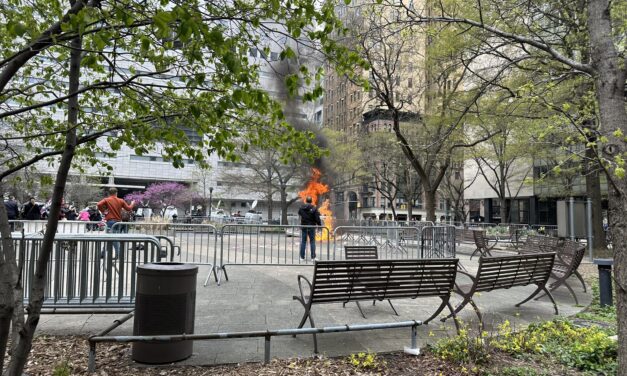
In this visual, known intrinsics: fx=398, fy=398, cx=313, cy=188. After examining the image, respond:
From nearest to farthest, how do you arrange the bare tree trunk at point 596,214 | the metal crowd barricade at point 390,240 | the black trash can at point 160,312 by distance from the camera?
the black trash can at point 160,312, the metal crowd barricade at point 390,240, the bare tree trunk at point 596,214

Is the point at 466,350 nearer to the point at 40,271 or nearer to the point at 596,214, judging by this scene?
the point at 40,271

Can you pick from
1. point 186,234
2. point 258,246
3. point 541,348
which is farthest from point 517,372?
point 186,234

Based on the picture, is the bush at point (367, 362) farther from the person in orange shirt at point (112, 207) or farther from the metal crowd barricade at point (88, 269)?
the person in orange shirt at point (112, 207)

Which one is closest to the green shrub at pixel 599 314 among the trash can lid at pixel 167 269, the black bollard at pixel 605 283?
the black bollard at pixel 605 283

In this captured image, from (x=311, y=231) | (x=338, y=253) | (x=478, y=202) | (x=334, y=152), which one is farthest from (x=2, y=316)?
(x=478, y=202)

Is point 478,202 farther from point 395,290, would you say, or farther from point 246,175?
point 395,290

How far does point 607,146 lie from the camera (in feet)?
11.2

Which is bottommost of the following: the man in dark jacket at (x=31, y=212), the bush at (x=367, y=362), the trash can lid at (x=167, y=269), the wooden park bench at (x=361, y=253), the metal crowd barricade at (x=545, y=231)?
the bush at (x=367, y=362)

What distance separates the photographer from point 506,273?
19.3 ft

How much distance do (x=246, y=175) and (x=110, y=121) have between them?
3578cm

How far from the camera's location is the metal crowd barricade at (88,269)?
17.0ft

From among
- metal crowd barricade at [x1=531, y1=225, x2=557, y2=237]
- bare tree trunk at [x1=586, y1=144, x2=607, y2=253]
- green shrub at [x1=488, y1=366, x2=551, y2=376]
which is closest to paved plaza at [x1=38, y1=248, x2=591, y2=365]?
green shrub at [x1=488, y1=366, x2=551, y2=376]

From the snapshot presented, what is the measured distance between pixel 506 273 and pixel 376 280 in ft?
7.56

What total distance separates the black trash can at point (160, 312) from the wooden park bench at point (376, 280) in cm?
132
